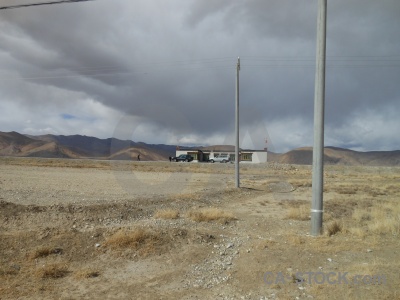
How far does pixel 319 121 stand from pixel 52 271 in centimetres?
734

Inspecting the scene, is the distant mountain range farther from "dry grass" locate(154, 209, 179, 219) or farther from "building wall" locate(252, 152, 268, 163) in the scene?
"dry grass" locate(154, 209, 179, 219)

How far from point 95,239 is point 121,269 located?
71.9 inches

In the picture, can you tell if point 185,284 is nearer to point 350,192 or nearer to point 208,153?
point 350,192

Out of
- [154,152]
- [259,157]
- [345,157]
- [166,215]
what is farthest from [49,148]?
[166,215]

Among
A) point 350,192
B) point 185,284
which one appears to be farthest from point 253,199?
point 185,284

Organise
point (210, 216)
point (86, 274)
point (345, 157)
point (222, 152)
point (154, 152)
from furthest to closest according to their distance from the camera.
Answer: point (345, 157)
point (154, 152)
point (222, 152)
point (210, 216)
point (86, 274)

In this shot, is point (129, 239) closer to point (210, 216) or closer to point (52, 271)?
point (52, 271)

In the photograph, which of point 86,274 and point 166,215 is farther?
point 166,215

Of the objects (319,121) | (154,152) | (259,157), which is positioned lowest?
(259,157)

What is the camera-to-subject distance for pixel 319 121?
361 inches

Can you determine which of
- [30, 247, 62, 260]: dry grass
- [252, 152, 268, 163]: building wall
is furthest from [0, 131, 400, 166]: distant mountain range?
[30, 247, 62, 260]: dry grass

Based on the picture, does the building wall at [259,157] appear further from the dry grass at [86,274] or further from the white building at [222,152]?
the dry grass at [86,274]

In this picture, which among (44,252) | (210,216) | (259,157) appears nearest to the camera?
(44,252)

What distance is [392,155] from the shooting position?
5930 inches
